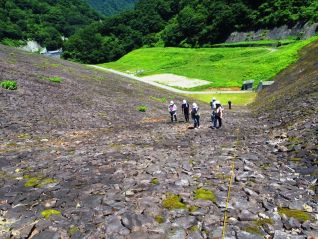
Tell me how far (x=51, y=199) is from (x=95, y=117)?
1914 centimetres

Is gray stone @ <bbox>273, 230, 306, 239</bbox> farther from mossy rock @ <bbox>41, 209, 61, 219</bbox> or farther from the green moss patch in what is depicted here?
the green moss patch

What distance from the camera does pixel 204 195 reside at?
11336 millimetres

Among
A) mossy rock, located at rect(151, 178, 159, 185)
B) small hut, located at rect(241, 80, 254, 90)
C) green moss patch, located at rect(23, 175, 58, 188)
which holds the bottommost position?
mossy rock, located at rect(151, 178, 159, 185)

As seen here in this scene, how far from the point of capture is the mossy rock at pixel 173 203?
34.3 ft

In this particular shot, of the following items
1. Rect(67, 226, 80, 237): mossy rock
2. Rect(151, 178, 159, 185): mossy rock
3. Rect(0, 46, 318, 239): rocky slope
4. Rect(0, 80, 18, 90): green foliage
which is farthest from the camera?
Rect(0, 80, 18, 90): green foliage

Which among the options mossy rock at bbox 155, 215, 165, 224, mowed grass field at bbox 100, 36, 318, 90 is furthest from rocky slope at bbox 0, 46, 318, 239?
mowed grass field at bbox 100, 36, 318, 90

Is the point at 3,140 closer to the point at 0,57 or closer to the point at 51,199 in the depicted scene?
the point at 51,199

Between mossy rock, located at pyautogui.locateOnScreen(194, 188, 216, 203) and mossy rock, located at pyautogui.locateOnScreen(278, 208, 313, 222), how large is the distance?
6.71ft

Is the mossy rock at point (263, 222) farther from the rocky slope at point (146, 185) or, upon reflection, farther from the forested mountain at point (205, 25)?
the forested mountain at point (205, 25)

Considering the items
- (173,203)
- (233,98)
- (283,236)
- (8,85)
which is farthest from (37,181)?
(233,98)

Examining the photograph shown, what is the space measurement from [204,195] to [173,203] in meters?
1.22

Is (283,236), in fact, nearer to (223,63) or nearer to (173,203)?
(173,203)

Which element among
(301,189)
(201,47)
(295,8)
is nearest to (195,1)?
(201,47)

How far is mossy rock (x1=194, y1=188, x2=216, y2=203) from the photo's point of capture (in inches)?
436
